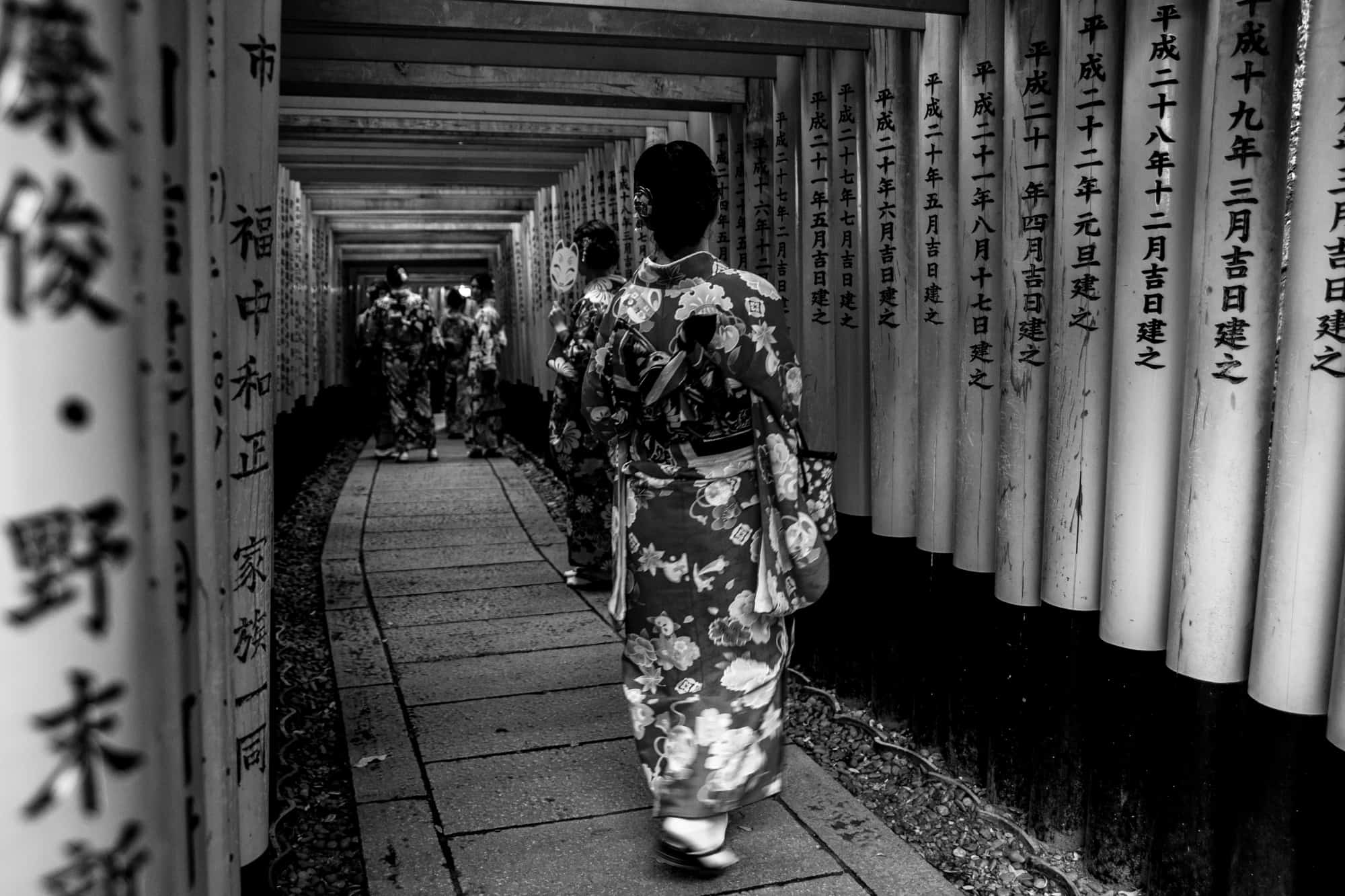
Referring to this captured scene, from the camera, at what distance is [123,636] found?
3.61 ft

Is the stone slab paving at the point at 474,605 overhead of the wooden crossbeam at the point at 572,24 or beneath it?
beneath

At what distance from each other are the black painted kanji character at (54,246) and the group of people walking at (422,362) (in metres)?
12.0

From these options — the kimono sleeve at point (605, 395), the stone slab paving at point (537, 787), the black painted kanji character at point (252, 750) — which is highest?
the kimono sleeve at point (605, 395)

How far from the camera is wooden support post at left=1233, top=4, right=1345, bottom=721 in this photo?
2.36m

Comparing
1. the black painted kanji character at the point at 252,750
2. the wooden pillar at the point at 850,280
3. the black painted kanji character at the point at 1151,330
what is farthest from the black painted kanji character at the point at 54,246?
the wooden pillar at the point at 850,280

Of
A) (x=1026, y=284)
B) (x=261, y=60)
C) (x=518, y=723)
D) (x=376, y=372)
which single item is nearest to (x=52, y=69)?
(x=261, y=60)

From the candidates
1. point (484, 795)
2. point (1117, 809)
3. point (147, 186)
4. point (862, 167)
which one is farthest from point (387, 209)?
point (147, 186)

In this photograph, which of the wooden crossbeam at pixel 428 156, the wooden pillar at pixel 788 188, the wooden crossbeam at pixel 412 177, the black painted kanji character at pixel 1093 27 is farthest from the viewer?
the wooden crossbeam at pixel 412 177

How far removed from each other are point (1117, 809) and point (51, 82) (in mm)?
3385

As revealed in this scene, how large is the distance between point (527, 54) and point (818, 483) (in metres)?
3.03

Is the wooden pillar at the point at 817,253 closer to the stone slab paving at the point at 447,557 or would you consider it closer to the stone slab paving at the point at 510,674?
the stone slab paving at the point at 510,674

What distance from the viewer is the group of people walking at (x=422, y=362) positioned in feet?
42.2

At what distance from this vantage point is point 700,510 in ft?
10.5

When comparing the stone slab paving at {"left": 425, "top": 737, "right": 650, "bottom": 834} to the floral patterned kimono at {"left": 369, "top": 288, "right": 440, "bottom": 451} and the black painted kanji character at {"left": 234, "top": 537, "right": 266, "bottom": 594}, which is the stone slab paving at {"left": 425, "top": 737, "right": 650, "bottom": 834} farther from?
the floral patterned kimono at {"left": 369, "top": 288, "right": 440, "bottom": 451}
